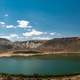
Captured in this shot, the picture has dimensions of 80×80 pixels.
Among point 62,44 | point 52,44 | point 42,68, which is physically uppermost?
point 52,44

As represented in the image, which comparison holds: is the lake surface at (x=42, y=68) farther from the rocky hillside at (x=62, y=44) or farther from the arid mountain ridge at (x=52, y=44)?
the rocky hillside at (x=62, y=44)

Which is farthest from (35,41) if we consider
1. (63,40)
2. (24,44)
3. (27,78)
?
(27,78)

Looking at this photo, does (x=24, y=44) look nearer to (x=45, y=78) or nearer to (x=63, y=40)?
(x=63, y=40)

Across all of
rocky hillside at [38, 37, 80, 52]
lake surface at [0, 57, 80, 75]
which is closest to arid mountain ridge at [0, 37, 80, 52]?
rocky hillside at [38, 37, 80, 52]

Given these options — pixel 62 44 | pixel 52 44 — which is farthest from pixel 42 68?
pixel 52 44

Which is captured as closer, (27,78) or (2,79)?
(2,79)

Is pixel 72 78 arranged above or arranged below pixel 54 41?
below

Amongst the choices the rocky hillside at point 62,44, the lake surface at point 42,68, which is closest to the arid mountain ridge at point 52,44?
the rocky hillside at point 62,44

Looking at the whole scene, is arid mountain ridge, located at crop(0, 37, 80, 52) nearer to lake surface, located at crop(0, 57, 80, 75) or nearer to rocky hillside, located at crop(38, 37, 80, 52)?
rocky hillside, located at crop(38, 37, 80, 52)

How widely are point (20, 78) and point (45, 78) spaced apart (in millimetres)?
2343

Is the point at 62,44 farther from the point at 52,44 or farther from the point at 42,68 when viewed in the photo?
the point at 42,68

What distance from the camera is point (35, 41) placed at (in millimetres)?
169375

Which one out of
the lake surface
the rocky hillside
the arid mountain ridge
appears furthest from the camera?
the arid mountain ridge

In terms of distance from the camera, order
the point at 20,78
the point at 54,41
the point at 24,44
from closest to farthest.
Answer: the point at 20,78 → the point at 54,41 → the point at 24,44
